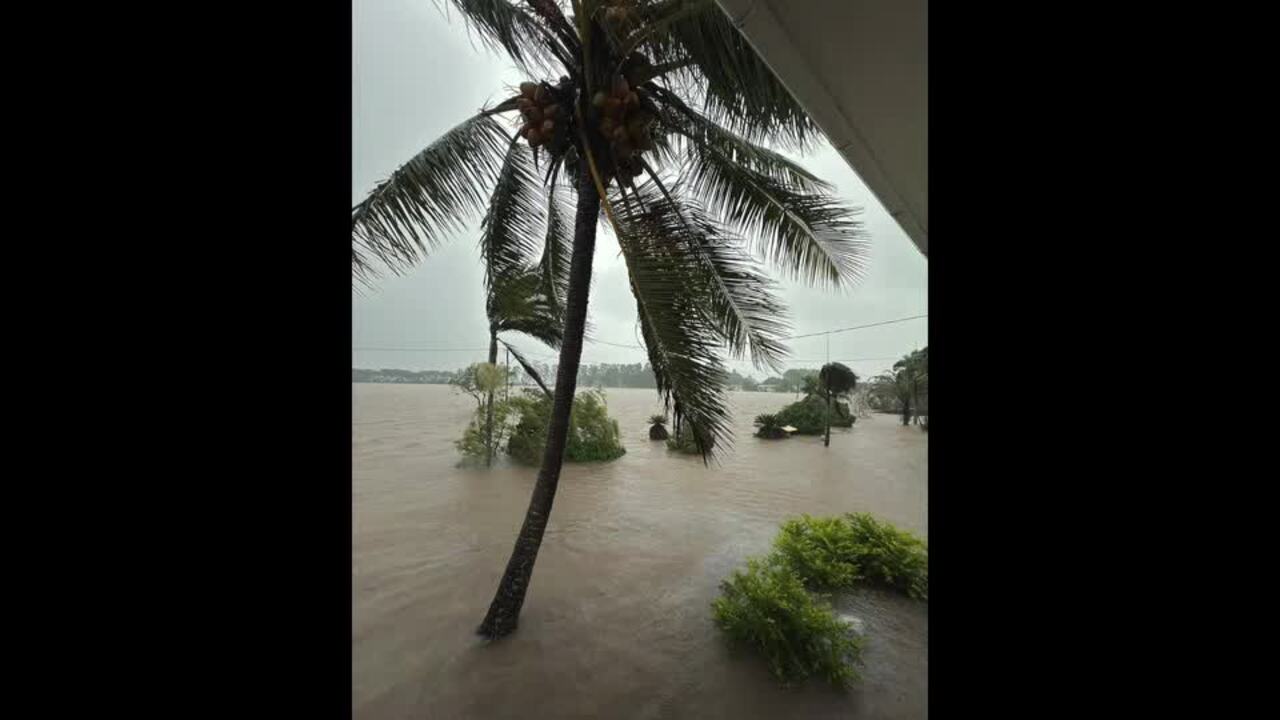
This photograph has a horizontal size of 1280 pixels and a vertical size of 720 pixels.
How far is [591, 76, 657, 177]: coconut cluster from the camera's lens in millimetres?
2686

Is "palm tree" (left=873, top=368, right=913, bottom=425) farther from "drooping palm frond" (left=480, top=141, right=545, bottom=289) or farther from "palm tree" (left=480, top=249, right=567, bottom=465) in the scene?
"drooping palm frond" (left=480, top=141, right=545, bottom=289)

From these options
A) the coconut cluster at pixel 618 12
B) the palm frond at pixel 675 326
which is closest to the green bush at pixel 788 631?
the palm frond at pixel 675 326

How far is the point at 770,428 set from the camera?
9234mm

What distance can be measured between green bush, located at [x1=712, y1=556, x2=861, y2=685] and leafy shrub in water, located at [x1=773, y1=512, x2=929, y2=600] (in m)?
0.69

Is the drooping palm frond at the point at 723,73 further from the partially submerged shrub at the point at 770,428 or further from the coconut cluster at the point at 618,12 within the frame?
the partially submerged shrub at the point at 770,428

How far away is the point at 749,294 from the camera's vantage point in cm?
321

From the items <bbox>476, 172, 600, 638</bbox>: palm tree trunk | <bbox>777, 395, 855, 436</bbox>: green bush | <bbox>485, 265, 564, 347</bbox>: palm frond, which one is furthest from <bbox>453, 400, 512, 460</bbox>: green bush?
<bbox>777, 395, 855, 436</bbox>: green bush

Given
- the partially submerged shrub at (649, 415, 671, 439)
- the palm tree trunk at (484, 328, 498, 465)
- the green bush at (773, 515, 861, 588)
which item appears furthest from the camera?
the partially submerged shrub at (649, 415, 671, 439)

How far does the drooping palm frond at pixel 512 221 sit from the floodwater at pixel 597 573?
1.54m

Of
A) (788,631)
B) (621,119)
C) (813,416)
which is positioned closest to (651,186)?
(621,119)

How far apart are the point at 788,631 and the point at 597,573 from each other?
6.38 ft

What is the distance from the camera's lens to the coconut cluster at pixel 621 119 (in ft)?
8.81
